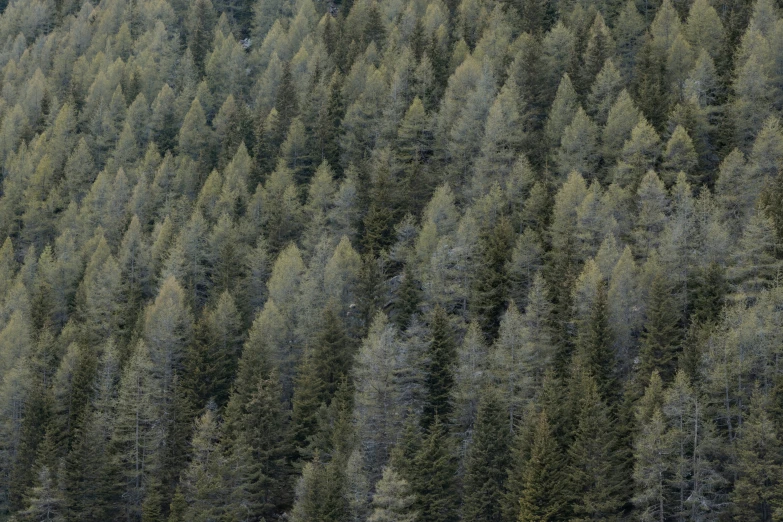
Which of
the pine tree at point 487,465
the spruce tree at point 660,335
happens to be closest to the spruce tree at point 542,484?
the pine tree at point 487,465

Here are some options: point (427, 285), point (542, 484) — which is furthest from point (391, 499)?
point (427, 285)

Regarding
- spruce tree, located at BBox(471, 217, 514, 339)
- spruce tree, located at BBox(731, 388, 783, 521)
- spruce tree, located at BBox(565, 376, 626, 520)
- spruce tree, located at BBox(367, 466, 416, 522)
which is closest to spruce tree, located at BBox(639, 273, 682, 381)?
spruce tree, located at BBox(565, 376, 626, 520)

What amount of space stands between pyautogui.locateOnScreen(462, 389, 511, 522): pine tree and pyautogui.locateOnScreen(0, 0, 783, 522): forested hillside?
209 mm

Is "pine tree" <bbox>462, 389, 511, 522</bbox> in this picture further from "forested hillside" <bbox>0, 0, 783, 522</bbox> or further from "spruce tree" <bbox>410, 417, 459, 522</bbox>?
"spruce tree" <bbox>410, 417, 459, 522</bbox>

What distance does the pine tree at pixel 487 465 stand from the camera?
191ft

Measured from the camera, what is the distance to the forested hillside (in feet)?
194

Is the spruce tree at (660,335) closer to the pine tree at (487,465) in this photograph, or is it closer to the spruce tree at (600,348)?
the spruce tree at (600,348)

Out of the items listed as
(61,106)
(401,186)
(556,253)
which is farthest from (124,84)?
(556,253)

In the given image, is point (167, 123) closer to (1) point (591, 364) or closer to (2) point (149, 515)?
(2) point (149, 515)

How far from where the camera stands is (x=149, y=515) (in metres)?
66.8

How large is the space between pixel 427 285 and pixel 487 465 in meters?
22.1

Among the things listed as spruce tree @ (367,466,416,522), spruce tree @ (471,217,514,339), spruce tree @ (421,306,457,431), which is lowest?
spruce tree @ (367,466,416,522)

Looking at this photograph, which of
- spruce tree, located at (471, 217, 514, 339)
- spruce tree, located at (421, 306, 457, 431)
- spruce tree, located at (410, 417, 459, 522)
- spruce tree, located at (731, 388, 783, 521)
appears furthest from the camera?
spruce tree, located at (471, 217, 514, 339)

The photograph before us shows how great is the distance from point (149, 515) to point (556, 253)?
38083 millimetres
